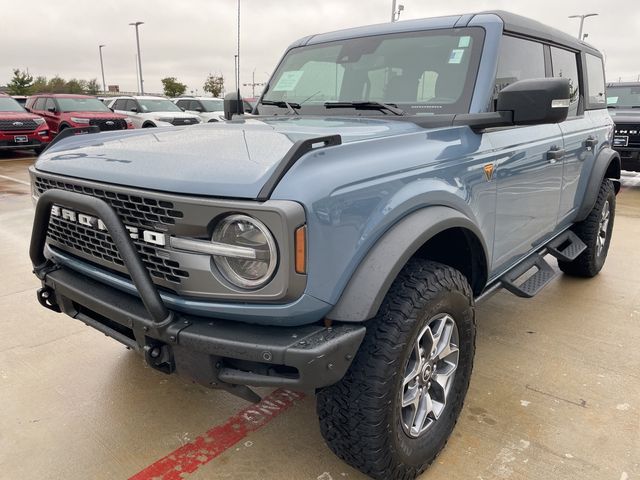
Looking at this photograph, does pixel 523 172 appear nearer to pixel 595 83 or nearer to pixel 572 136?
pixel 572 136

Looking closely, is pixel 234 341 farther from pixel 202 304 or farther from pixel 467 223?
pixel 467 223

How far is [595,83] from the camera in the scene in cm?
432

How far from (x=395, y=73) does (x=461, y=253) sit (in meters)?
1.07

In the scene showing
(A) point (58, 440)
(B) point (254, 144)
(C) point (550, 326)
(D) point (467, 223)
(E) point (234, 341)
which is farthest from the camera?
(C) point (550, 326)

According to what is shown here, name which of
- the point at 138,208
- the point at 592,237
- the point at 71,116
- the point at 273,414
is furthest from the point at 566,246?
the point at 71,116

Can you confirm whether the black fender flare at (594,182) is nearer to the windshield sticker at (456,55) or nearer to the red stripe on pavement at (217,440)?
the windshield sticker at (456,55)

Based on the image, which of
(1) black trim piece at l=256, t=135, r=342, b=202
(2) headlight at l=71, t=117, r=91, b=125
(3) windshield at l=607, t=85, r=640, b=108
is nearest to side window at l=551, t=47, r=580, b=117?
(1) black trim piece at l=256, t=135, r=342, b=202

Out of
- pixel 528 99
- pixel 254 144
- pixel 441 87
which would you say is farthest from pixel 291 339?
pixel 441 87

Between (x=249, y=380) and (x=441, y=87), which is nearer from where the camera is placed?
(x=249, y=380)

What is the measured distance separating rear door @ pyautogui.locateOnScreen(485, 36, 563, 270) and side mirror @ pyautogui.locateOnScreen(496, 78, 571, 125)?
10.2 inches

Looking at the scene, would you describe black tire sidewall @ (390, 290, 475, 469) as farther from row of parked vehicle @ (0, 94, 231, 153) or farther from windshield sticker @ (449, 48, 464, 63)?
row of parked vehicle @ (0, 94, 231, 153)

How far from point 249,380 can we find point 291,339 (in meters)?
0.20

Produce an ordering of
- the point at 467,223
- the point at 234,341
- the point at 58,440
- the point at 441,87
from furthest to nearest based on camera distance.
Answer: the point at 441,87, the point at 58,440, the point at 467,223, the point at 234,341

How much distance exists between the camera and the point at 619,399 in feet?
8.94
